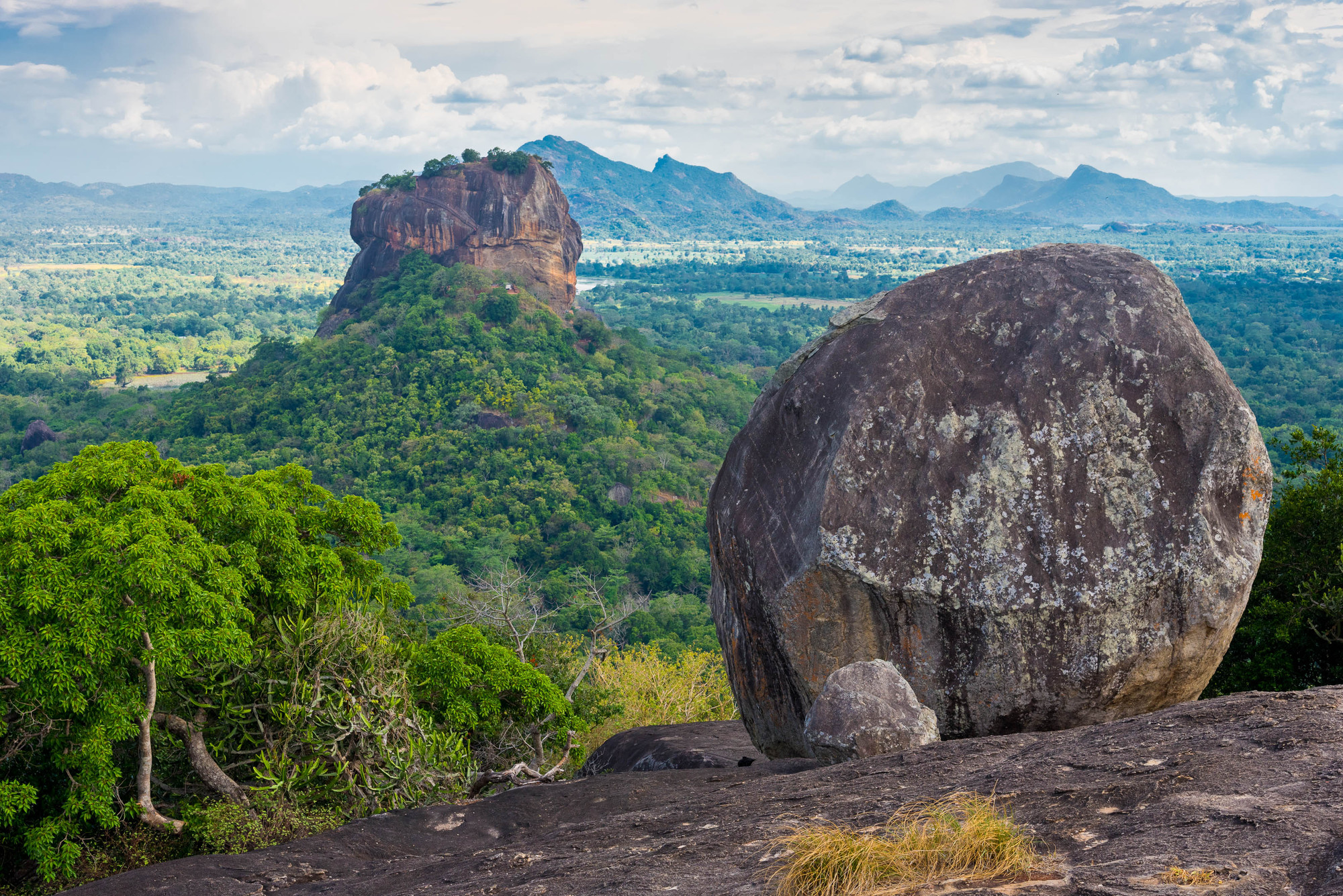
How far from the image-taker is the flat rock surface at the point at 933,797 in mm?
4594

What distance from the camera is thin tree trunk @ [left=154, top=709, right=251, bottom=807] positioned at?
11.0m

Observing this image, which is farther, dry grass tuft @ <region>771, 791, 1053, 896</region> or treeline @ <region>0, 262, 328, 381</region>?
treeline @ <region>0, 262, 328, 381</region>

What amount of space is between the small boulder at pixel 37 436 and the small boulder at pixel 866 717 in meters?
66.9

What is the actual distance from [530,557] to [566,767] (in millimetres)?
30731

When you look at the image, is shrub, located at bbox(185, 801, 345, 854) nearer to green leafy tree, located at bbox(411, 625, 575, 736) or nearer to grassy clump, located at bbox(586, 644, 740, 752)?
green leafy tree, located at bbox(411, 625, 575, 736)

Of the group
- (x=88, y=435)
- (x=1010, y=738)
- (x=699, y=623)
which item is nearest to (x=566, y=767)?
(x=1010, y=738)

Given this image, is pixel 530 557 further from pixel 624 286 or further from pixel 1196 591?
pixel 624 286

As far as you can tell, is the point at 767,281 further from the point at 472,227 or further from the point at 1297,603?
the point at 1297,603

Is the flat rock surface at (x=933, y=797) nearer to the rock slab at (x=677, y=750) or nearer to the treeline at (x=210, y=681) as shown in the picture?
the rock slab at (x=677, y=750)

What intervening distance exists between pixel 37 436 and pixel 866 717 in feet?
226

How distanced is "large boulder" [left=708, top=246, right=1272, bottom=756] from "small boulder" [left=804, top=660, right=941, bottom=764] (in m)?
0.42

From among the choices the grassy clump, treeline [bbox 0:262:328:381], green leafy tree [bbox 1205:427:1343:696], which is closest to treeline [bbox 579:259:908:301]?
treeline [bbox 0:262:328:381]

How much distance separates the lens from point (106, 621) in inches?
372

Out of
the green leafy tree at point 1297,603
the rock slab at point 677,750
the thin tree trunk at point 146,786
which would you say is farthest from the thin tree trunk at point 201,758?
the green leafy tree at point 1297,603
